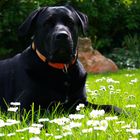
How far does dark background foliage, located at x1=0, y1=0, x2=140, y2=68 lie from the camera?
15.2 meters

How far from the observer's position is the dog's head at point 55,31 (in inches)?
202

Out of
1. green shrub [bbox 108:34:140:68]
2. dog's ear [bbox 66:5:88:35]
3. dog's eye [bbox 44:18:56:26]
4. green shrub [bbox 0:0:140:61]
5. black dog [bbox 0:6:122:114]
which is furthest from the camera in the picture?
green shrub [bbox 108:34:140:68]

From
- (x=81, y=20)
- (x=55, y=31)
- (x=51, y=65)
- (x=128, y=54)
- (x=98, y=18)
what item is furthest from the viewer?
(x=98, y=18)

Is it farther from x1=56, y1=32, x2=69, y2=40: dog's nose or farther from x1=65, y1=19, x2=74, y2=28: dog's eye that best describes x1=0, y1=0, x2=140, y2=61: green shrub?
x1=56, y1=32, x2=69, y2=40: dog's nose

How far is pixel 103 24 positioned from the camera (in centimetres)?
1706

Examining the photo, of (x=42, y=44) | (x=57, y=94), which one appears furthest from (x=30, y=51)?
(x=57, y=94)

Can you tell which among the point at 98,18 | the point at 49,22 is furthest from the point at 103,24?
the point at 49,22

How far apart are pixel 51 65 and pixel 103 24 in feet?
38.9

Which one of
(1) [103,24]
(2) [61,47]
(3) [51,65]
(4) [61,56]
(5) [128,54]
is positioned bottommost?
(5) [128,54]

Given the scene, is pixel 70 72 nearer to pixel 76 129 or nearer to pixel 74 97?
pixel 74 97

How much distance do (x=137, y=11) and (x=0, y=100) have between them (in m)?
12.0

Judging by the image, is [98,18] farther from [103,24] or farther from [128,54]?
[128,54]

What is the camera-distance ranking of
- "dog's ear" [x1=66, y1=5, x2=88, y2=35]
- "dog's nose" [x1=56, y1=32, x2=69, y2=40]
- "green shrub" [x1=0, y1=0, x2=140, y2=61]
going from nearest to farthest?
"dog's nose" [x1=56, y1=32, x2=69, y2=40]
"dog's ear" [x1=66, y1=5, x2=88, y2=35]
"green shrub" [x1=0, y1=0, x2=140, y2=61]

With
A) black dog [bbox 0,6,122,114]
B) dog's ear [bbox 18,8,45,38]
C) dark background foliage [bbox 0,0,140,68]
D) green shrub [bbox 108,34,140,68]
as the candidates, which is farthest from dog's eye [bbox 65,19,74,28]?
green shrub [bbox 108,34,140,68]
